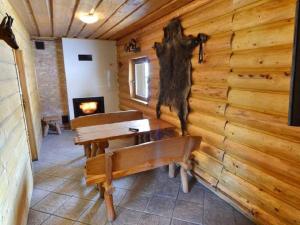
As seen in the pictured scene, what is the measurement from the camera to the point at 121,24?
3.71 meters

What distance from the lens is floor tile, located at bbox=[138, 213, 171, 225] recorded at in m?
1.97

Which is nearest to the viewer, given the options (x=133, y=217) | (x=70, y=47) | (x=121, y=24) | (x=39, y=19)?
(x=133, y=217)

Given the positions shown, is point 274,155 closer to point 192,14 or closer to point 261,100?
point 261,100

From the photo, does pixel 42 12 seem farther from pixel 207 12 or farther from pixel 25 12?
pixel 207 12

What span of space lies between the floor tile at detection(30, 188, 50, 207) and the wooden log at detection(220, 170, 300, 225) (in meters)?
2.13

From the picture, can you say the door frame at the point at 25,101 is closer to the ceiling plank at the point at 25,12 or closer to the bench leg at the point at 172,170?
the ceiling plank at the point at 25,12

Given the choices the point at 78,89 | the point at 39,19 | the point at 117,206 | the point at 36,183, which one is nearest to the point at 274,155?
the point at 117,206

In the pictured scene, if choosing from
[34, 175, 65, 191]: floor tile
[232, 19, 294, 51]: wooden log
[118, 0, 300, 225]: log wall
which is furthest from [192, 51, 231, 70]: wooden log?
[34, 175, 65, 191]: floor tile

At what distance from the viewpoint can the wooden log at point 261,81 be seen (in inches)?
61.0

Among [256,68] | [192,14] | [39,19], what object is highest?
[39,19]

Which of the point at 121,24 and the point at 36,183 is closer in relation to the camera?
the point at 36,183

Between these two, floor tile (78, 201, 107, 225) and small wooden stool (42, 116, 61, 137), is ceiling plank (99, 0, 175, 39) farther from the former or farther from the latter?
small wooden stool (42, 116, 61, 137)

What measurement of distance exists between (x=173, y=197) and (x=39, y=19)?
133 inches

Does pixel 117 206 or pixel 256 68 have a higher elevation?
pixel 256 68
